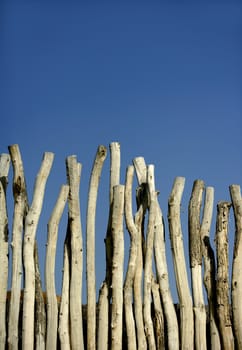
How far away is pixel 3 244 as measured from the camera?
23.0 feet

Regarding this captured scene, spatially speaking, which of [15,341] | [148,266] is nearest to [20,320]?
[15,341]

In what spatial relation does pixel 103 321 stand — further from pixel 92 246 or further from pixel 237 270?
pixel 237 270

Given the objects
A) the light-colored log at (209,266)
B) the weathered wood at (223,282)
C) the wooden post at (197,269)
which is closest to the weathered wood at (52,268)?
the wooden post at (197,269)

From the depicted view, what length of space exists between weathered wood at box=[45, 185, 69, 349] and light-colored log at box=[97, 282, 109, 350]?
17.0 inches

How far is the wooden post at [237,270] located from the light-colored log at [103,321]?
1.33 m

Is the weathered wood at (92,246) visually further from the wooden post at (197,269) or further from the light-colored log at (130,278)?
the wooden post at (197,269)

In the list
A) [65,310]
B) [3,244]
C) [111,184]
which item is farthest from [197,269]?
[3,244]

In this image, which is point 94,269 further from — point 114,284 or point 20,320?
point 20,320

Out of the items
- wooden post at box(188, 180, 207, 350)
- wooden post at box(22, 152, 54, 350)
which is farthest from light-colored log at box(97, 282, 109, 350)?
wooden post at box(188, 180, 207, 350)

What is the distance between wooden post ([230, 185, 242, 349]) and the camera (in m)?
7.17

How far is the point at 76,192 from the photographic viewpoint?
7.20 meters

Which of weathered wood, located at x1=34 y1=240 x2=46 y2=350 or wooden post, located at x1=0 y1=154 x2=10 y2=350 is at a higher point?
wooden post, located at x1=0 y1=154 x2=10 y2=350

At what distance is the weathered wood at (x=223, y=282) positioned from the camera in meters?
7.13

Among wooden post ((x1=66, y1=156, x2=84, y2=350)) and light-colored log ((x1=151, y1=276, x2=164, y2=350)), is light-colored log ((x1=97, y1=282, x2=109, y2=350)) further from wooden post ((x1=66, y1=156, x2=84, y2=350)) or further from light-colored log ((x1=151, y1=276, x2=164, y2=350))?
light-colored log ((x1=151, y1=276, x2=164, y2=350))
